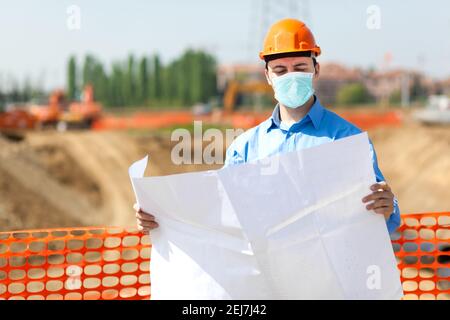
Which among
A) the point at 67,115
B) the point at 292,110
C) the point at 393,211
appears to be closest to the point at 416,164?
the point at 67,115

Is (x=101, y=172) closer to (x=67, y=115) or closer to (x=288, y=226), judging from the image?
(x=67, y=115)

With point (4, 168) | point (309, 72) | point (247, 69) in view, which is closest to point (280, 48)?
point (309, 72)

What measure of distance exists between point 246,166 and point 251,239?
33 centimetres

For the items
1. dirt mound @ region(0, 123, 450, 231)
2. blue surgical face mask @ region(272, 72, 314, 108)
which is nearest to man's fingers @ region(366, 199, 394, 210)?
blue surgical face mask @ region(272, 72, 314, 108)

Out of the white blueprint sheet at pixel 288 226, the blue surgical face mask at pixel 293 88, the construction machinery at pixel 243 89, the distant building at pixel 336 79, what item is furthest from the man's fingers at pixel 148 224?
the distant building at pixel 336 79

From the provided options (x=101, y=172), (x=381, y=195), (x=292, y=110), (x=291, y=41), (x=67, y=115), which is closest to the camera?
(x=381, y=195)

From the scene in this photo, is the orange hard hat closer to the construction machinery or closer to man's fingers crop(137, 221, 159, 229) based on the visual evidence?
man's fingers crop(137, 221, 159, 229)

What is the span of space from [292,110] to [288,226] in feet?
1.96

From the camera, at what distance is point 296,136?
2.94m

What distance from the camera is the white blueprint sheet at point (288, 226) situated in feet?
8.83

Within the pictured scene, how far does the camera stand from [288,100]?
2.92 m

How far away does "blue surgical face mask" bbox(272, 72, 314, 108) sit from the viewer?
288 centimetres

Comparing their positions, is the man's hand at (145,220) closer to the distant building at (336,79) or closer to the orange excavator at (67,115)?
the orange excavator at (67,115)
